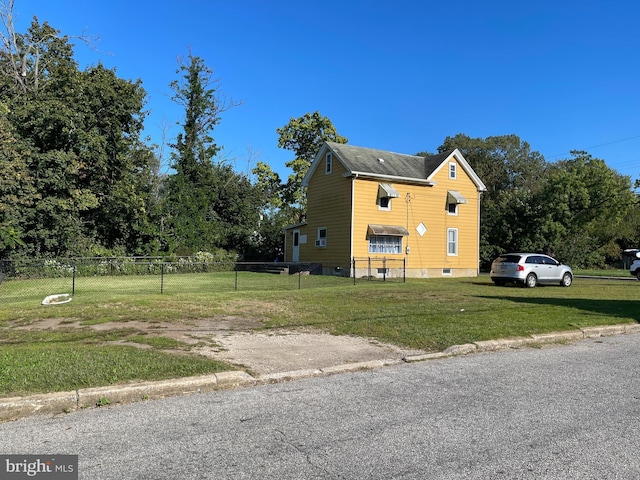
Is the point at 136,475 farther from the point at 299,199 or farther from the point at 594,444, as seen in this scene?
the point at 299,199

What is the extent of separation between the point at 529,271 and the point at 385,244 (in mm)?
8403

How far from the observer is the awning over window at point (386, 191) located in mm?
26531

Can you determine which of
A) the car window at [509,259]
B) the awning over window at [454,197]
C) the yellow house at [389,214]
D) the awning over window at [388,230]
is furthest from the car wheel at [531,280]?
the awning over window at [454,197]

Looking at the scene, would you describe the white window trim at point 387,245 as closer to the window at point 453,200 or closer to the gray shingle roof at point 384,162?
the gray shingle roof at point 384,162

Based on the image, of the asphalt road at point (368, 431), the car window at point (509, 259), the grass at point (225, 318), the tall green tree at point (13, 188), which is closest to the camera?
the asphalt road at point (368, 431)

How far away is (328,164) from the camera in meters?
28.7

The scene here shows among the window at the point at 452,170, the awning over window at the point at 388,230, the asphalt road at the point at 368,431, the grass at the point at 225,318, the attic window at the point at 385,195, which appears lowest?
the asphalt road at the point at 368,431

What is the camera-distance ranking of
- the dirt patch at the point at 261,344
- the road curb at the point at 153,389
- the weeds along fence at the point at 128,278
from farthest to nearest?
1. the weeds along fence at the point at 128,278
2. the dirt patch at the point at 261,344
3. the road curb at the point at 153,389

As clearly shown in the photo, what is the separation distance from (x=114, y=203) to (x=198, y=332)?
900 inches

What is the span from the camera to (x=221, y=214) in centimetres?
3931

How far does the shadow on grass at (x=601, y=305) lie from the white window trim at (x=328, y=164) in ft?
50.8

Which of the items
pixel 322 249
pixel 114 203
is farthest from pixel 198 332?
pixel 114 203

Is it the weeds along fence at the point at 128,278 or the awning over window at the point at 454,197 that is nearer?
the weeds along fence at the point at 128,278

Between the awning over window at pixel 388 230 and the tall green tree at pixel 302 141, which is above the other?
the tall green tree at pixel 302 141
